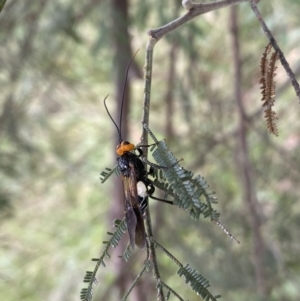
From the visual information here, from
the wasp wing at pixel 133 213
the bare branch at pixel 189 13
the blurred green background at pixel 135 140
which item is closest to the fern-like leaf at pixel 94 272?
the wasp wing at pixel 133 213

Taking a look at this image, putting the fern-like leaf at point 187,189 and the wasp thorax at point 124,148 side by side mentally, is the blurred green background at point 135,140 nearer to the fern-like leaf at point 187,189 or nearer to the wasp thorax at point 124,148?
the wasp thorax at point 124,148

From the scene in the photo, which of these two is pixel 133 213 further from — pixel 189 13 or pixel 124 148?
pixel 189 13

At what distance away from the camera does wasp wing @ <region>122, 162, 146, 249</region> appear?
0.75 meters

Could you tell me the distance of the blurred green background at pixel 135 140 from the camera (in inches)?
88.7

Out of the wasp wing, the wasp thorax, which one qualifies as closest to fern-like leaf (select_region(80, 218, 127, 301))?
the wasp wing

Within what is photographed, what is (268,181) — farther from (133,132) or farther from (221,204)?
(133,132)

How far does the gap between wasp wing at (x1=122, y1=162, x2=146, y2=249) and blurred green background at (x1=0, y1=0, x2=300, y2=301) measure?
1264 mm

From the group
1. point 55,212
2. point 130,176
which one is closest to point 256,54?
point 55,212

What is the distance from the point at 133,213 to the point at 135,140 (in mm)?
3211

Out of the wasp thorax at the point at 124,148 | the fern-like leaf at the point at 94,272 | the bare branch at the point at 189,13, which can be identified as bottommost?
the fern-like leaf at the point at 94,272

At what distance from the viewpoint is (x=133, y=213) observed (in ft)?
2.59

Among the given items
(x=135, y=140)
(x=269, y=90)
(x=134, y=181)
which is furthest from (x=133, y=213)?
(x=135, y=140)

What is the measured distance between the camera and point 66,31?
2.23 m

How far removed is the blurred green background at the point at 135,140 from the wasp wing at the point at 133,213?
1264 mm
